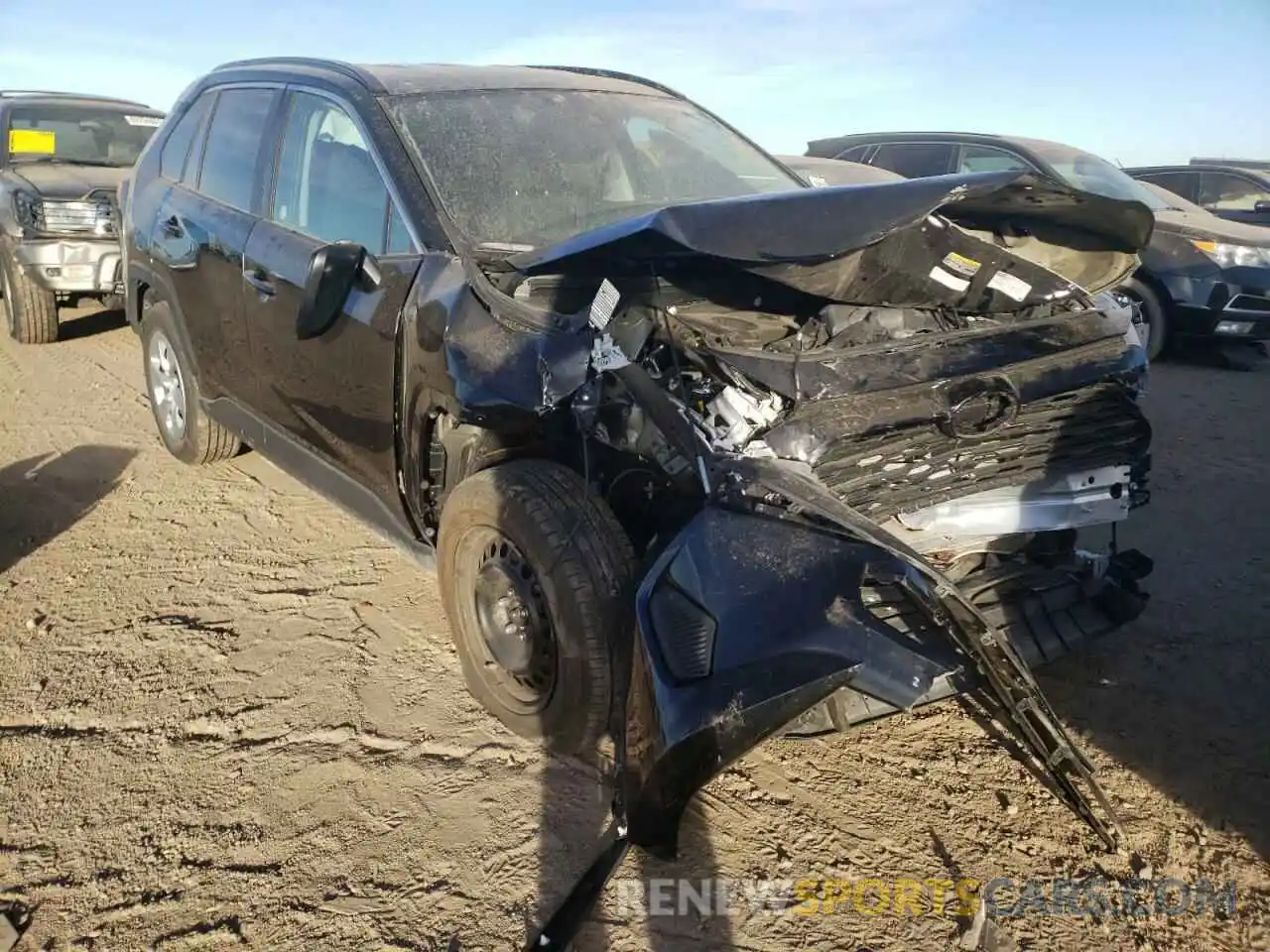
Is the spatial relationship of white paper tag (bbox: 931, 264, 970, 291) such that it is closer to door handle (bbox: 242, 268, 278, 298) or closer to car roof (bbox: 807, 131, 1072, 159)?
door handle (bbox: 242, 268, 278, 298)

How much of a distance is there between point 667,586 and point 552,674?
2.20 ft

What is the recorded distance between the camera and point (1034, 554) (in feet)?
9.82

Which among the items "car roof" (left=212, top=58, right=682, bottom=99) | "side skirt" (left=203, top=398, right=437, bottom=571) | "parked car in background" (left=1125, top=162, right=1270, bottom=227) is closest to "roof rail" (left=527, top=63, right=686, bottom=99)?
"car roof" (left=212, top=58, right=682, bottom=99)

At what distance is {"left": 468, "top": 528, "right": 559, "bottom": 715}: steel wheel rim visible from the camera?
2666 mm

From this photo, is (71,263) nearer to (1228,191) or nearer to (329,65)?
(329,65)

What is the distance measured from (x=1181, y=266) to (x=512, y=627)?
→ 6692 millimetres

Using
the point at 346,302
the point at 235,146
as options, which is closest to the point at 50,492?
the point at 235,146

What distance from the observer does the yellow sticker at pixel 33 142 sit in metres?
8.05

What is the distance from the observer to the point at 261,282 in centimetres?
363

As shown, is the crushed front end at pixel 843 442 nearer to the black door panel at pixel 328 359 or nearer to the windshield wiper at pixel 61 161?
the black door panel at pixel 328 359

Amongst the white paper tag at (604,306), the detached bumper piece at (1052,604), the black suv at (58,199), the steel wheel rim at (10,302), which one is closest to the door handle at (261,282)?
the white paper tag at (604,306)

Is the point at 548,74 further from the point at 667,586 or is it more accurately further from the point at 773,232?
the point at 667,586

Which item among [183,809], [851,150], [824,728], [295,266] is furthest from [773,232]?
[851,150]

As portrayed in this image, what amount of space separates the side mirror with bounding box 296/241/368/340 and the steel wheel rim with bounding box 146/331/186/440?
200cm
